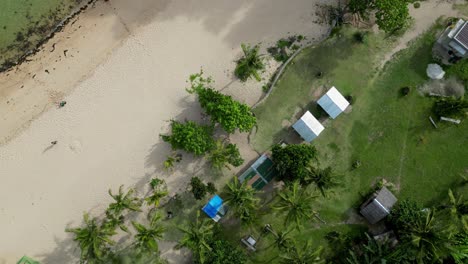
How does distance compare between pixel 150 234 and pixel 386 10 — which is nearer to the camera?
pixel 150 234

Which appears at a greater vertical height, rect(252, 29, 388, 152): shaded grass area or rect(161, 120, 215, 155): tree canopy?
rect(161, 120, 215, 155): tree canopy

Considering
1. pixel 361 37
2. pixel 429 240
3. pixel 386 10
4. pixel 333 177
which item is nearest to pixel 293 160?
pixel 333 177

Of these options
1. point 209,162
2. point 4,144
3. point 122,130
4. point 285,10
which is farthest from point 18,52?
point 285,10

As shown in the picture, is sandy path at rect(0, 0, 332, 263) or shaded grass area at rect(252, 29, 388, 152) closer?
sandy path at rect(0, 0, 332, 263)

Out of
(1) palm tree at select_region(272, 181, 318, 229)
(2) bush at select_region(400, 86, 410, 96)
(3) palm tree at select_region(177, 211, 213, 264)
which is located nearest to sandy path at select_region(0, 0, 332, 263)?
(3) palm tree at select_region(177, 211, 213, 264)

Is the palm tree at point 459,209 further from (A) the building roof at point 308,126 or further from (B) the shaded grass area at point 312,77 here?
(B) the shaded grass area at point 312,77

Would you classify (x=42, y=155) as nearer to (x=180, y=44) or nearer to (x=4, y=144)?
(x=4, y=144)

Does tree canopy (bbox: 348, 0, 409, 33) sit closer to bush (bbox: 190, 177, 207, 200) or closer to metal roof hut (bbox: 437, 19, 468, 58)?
metal roof hut (bbox: 437, 19, 468, 58)

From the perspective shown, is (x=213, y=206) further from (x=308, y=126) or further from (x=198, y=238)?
(x=308, y=126)
